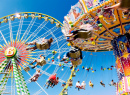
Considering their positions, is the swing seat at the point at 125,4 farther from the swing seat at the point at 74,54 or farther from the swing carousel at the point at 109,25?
the swing seat at the point at 74,54

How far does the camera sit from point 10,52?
11.5 meters

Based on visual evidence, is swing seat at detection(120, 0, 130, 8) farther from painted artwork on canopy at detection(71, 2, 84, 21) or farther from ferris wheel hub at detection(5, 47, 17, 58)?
ferris wheel hub at detection(5, 47, 17, 58)

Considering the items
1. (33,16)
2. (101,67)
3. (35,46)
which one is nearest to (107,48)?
(101,67)

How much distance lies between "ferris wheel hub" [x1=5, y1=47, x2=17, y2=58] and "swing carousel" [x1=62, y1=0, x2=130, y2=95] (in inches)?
162

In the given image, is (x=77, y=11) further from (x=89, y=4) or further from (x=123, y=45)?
(x=123, y=45)

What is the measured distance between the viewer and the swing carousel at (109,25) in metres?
8.10

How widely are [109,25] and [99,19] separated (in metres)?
1.32

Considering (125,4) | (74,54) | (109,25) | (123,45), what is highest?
(125,4)

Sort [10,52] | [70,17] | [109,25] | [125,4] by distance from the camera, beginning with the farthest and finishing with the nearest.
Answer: [10,52], [70,17], [109,25], [125,4]

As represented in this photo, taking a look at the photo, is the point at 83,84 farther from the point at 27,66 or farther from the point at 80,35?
the point at 80,35

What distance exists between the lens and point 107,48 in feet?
41.7

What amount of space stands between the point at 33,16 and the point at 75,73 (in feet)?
21.1

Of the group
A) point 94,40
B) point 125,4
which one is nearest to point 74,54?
point 94,40

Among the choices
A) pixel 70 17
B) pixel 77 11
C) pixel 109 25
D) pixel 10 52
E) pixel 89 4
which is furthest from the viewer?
pixel 10 52
